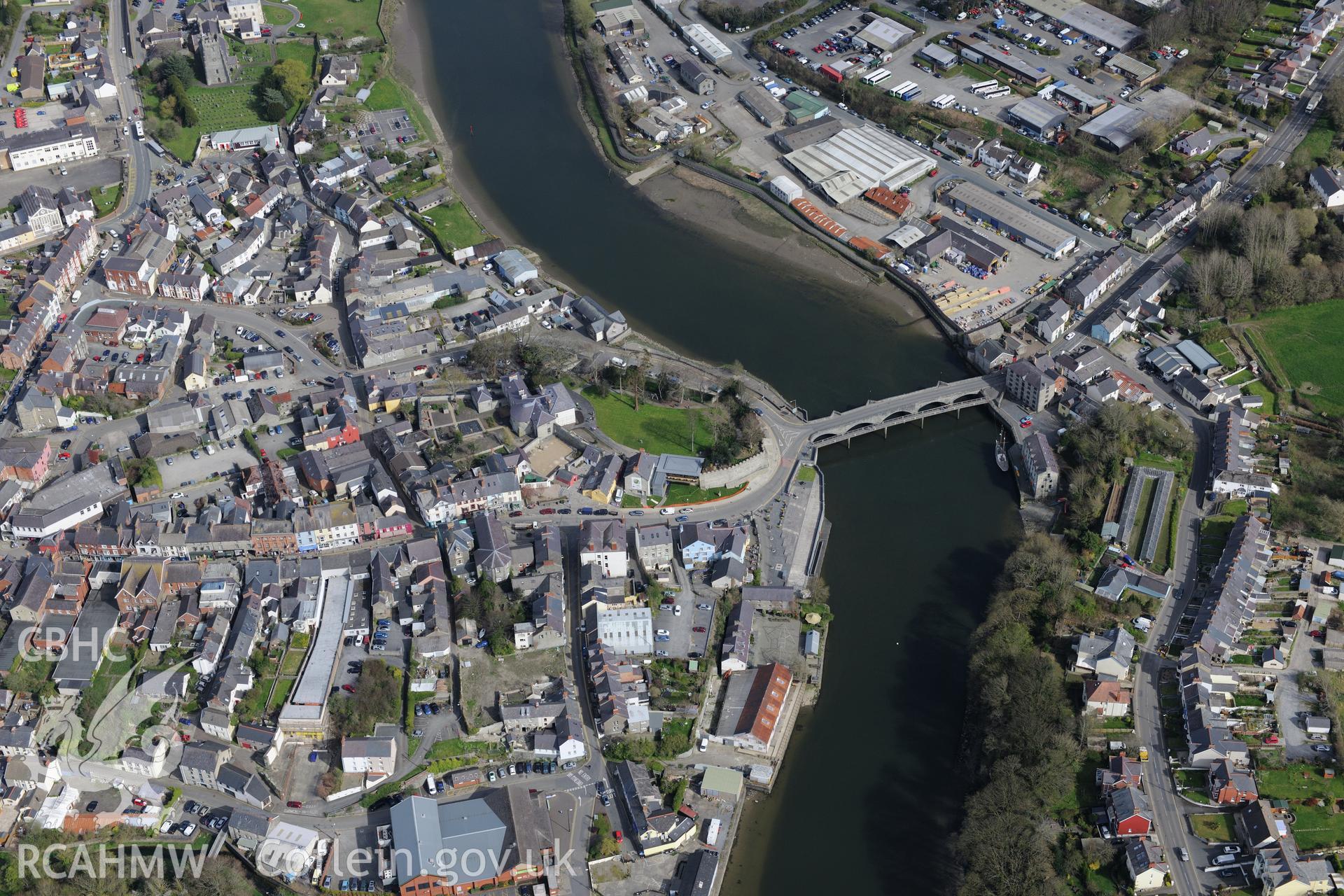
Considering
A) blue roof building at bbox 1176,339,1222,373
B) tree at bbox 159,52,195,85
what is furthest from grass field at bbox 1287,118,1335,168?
tree at bbox 159,52,195,85

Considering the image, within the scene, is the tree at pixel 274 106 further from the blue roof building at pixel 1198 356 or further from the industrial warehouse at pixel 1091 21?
the blue roof building at pixel 1198 356

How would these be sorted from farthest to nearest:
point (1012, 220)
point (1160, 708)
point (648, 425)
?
point (1012, 220), point (648, 425), point (1160, 708)

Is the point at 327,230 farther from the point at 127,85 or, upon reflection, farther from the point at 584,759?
the point at 584,759

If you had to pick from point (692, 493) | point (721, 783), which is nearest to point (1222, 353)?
point (692, 493)

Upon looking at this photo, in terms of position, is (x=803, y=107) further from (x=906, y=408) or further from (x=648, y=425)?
(x=648, y=425)

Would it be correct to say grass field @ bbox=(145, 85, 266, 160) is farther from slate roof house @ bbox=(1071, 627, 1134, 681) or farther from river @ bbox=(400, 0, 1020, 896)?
slate roof house @ bbox=(1071, 627, 1134, 681)

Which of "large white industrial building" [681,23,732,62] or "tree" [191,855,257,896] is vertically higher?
"large white industrial building" [681,23,732,62]
